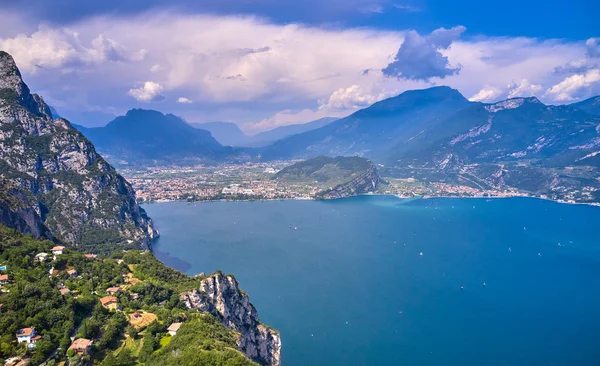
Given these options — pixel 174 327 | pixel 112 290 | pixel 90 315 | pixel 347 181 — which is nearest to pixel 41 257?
pixel 112 290

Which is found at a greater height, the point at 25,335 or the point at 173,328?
the point at 25,335

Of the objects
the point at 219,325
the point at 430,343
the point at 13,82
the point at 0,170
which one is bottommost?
the point at 430,343

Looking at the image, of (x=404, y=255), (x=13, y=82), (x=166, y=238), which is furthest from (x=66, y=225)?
Result: (x=404, y=255)

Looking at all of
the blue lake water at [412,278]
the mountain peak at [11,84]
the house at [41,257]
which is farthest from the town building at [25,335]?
the mountain peak at [11,84]

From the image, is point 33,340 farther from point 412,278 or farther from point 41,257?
point 412,278

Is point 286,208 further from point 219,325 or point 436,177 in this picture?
point 219,325
